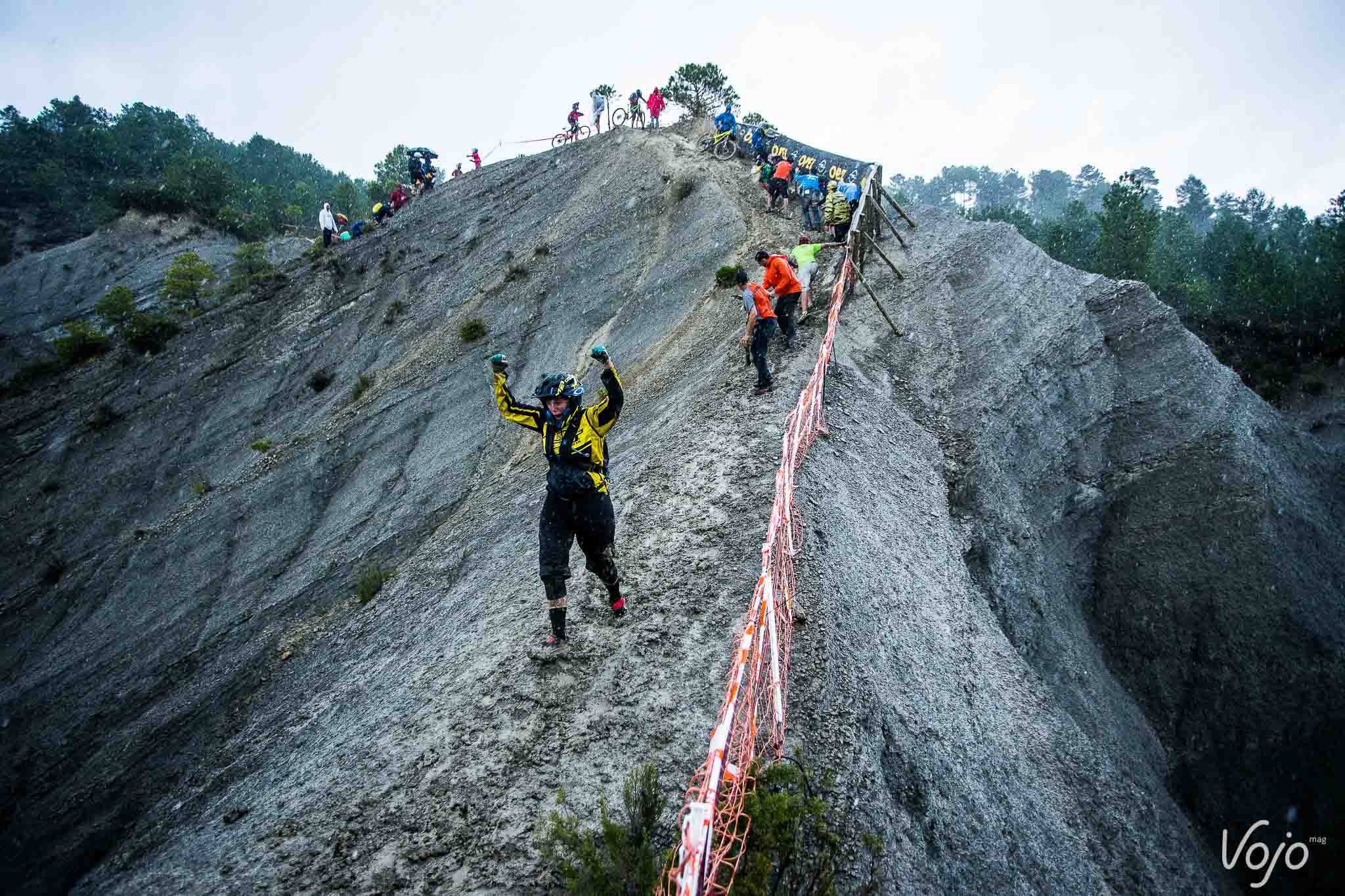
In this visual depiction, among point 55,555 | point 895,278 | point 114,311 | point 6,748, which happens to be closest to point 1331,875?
point 895,278

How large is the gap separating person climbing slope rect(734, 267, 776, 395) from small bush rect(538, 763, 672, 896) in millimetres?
6265

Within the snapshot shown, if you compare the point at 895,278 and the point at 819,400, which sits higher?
the point at 895,278

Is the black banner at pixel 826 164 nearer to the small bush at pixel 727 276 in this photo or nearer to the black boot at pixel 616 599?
the small bush at pixel 727 276

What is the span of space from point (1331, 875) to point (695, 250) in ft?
54.6

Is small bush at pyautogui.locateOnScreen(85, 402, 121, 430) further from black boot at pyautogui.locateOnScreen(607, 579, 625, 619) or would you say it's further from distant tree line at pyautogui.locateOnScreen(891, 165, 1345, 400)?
distant tree line at pyautogui.locateOnScreen(891, 165, 1345, 400)

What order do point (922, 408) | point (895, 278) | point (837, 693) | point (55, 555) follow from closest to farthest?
point (837, 693)
point (922, 408)
point (895, 278)
point (55, 555)

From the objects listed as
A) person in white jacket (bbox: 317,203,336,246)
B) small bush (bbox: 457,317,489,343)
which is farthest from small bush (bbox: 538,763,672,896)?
person in white jacket (bbox: 317,203,336,246)

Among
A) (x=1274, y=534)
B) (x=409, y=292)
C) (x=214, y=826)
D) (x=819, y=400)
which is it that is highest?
(x=409, y=292)

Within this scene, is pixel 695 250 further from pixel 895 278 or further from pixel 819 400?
pixel 819 400

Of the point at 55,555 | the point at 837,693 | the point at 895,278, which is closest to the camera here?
the point at 837,693

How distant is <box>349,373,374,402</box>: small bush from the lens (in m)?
20.8

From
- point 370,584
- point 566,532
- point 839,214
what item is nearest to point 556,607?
point 566,532

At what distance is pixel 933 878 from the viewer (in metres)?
4.66
